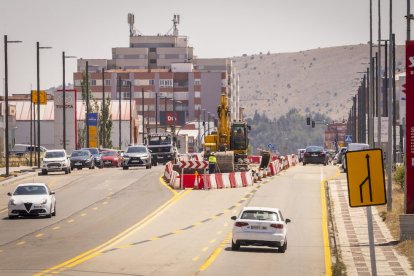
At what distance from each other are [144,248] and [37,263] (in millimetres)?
6447

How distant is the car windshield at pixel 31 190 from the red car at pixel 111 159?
52040 mm

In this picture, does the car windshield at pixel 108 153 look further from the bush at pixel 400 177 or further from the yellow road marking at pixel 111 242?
the bush at pixel 400 177

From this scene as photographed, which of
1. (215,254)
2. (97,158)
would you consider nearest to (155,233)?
(215,254)

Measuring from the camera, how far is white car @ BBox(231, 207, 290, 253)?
40.0 m

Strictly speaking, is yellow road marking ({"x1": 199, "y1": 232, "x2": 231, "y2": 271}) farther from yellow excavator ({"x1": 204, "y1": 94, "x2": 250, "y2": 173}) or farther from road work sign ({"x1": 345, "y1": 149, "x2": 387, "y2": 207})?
yellow excavator ({"x1": 204, "y1": 94, "x2": 250, "y2": 173})

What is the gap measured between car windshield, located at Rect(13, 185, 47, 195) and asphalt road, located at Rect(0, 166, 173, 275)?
1.17m

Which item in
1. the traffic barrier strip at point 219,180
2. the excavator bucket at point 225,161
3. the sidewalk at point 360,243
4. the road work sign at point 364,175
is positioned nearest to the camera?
the road work sign at point 364,175

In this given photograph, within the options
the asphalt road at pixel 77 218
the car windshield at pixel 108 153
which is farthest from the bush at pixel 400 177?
the car windshield at pixel 108 153

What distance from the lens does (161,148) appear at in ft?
366

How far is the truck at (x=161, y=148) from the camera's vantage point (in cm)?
11100

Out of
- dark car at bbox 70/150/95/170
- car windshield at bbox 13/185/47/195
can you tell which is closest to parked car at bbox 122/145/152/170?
dark car at bbox 70/150/95/170

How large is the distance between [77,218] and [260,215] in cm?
1647

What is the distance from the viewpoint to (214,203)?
205ft

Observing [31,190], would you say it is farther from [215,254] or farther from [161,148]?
[161,148]
